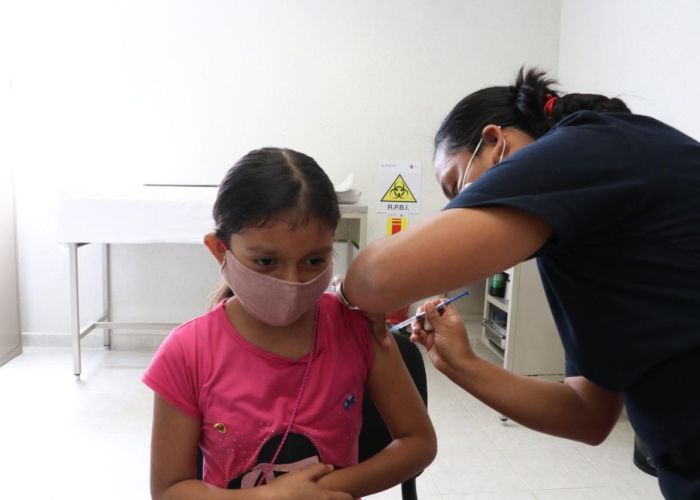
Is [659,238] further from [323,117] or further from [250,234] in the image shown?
[323,117]

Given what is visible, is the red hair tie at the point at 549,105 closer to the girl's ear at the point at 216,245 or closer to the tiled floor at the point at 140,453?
the girl's ear at the point at 216,245

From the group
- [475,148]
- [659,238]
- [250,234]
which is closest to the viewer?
[659,238]

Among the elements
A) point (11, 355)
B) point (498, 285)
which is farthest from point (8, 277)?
point (498, 285)

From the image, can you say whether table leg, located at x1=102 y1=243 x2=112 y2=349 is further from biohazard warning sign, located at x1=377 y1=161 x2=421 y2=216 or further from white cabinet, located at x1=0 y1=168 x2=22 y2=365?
biohazard warning sign, located at x1=377 y1=161 x2=421 y2=216

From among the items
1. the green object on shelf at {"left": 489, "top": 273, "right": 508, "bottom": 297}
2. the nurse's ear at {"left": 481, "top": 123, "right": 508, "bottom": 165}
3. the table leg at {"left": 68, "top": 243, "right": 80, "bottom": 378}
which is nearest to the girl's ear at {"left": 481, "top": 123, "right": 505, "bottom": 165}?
the nurse's ear at {"left": 481, "top": 123, "right": 508, "bottom": 165}

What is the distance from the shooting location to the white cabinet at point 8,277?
328 centimetres

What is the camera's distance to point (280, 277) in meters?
0.90

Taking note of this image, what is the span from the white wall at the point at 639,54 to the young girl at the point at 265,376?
2.09 metres

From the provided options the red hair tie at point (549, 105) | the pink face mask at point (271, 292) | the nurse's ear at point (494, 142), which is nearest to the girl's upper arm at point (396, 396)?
the pink face mask at point (271, 292)

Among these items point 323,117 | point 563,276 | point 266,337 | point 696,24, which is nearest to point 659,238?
point 563,276

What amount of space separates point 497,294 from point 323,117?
154 centimetres

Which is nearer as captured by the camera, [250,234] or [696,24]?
[250,234]

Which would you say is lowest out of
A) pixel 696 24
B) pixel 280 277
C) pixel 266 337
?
pixel 266 337

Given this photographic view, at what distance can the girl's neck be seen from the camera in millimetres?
963
